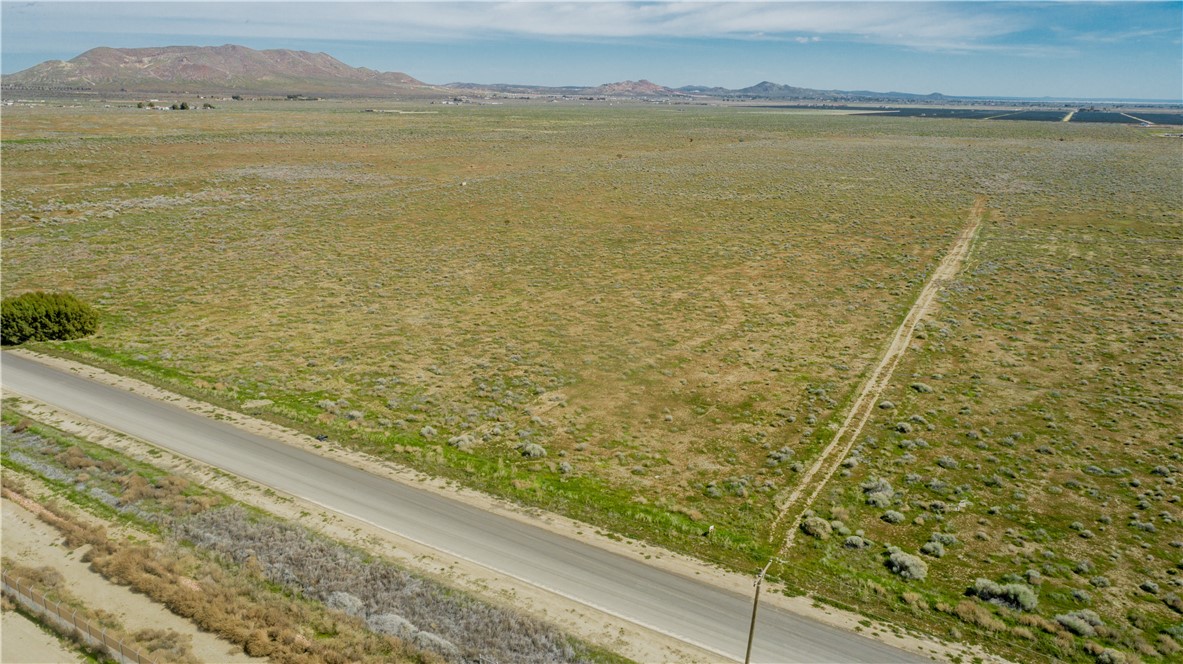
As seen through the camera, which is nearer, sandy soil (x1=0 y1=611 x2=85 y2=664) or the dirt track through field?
sandy soil (x1=0 y1=611 x2=85 y2=664)

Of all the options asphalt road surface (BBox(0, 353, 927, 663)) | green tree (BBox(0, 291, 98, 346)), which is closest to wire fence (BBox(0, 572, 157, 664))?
asphalt road surface (BBox(0, 353, 927, 663))

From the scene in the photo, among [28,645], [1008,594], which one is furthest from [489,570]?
[1008,594]

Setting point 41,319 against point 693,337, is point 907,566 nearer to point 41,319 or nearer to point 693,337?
point 693,337

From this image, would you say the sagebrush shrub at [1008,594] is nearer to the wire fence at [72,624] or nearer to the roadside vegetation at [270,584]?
the roadside vegetation at [270,584]

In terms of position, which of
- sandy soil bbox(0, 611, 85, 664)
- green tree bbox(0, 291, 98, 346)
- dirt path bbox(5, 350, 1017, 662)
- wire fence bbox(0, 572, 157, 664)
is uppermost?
green tree bbox(0, 291, 98, 346)

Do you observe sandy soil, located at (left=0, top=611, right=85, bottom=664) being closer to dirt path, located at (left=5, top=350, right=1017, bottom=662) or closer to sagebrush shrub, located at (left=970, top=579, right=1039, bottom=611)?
dirt path, located at (left=5, top=350, right=1017, bottom=662)

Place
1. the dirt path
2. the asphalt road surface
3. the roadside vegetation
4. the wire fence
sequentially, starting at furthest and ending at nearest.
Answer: the asphalt road surface → the dirt path → the roadside vegetation → the wire fence

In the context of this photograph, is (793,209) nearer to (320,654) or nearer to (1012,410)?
(1012,410)
